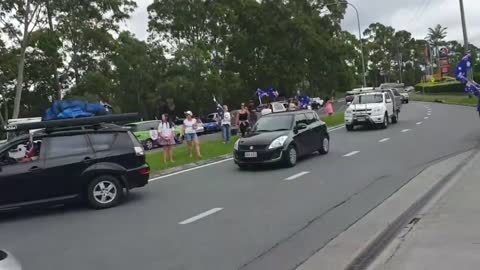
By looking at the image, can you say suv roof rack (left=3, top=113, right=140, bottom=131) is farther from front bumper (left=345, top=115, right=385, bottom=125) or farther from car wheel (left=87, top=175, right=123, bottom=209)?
front bumper (left=345, top=115, right=385, bottom=125)

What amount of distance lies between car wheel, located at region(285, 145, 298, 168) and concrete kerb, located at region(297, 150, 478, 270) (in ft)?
12.8

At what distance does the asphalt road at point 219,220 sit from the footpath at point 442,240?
3.11ft

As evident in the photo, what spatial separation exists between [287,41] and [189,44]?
1053 centimetres

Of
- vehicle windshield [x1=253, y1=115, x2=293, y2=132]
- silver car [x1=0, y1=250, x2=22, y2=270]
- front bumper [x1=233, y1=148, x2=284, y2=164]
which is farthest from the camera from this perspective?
vehicle windshield [x1=253, y1=115, x2=293, y2=132]

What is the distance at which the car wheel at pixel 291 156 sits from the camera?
1431cm

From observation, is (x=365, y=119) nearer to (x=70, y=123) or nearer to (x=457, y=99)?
(x=70, y=123)

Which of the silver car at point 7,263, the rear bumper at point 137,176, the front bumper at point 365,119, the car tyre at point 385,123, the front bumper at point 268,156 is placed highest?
the silver car at point 7,263

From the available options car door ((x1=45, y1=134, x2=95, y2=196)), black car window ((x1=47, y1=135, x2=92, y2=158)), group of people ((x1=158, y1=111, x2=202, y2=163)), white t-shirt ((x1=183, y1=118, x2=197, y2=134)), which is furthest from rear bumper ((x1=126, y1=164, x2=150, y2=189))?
white t-shirt ((x1=183, y1=118, x2=197, y2=134))

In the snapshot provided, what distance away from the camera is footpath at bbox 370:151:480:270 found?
559 cm

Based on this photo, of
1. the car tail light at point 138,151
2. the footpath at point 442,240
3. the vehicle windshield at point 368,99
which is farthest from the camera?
the vehicle windshield at point 368,99

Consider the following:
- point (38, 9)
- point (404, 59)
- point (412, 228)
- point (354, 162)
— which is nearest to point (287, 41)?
point (38, 9)

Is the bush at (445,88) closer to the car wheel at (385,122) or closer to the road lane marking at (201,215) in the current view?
the car wheel at (385,122)

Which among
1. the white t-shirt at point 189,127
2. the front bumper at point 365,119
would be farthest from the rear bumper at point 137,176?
the front bumper at point 365,119

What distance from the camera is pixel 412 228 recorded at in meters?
7.11
